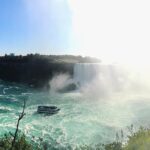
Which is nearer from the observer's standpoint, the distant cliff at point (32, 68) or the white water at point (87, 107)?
the white water at point (87, 107)

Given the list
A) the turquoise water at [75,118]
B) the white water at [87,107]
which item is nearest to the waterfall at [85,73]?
the white water at [87,107]

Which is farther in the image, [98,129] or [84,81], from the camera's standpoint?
[84,81]

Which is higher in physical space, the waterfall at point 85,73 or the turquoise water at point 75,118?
the waterfall at point 85,73

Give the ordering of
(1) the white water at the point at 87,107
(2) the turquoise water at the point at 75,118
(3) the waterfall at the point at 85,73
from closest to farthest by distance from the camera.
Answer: (2) the turquoise water at the point at 75,118, (1) the white water at the point at 87,107, (3) the waterfall at the point at 85,73

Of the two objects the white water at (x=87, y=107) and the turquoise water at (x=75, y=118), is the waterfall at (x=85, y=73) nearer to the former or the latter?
the white water at (x=87, y=107)

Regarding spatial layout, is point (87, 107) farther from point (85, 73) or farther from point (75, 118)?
point (85, 73)

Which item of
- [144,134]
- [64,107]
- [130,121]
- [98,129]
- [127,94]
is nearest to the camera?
[144,134]

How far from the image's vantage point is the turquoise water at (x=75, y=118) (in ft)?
111

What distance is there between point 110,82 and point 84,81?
15.2 feet

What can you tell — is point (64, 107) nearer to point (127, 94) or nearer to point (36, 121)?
point (36, 121)

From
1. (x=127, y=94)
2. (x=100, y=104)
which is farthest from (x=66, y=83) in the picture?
(x=100, y=104)

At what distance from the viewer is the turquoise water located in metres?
33.9

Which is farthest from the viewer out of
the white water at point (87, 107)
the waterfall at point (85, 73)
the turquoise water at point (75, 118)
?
the waterfall at point (85, 73)

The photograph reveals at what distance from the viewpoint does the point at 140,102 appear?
53.3 metres
